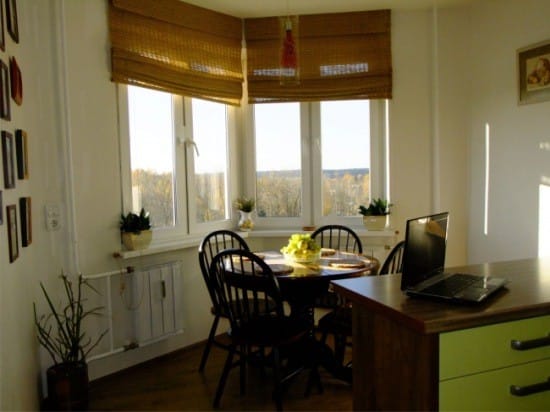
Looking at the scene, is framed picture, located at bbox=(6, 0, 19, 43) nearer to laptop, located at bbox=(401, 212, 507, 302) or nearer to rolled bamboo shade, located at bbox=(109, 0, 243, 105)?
rolled bamboo shade, located at bbox=(109, 0, 243, 105)

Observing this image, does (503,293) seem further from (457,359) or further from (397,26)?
(397,26)

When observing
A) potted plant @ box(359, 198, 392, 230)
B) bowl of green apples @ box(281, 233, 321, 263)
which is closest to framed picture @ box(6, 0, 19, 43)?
bowl of green apples @ box(281, 233, 321, 263)

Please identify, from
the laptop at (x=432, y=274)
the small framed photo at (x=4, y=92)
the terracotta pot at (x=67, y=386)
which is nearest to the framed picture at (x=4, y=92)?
the small framed photo at (x=4, y=92)

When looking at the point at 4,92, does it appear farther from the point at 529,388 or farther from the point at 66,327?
the point at 529,388

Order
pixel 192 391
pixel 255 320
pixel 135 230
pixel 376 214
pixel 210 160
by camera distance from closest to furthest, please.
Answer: pixel 255 320, pixel 192 391, pixel 135 230, pixel 376 214, pixel 210 160

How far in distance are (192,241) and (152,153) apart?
70cm

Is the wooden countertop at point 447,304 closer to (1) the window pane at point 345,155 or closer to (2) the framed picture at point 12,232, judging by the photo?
(2) the framed picture at point 12,232

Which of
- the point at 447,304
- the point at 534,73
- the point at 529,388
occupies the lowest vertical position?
the point at 529,388

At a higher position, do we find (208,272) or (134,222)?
(134,222)

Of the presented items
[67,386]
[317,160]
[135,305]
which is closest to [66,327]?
[67,386]

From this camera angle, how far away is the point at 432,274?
162cm

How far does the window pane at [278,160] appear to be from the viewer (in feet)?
12.6

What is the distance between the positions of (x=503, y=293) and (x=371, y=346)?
470 mm

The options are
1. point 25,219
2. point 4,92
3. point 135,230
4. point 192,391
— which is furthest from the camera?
point 135,230
